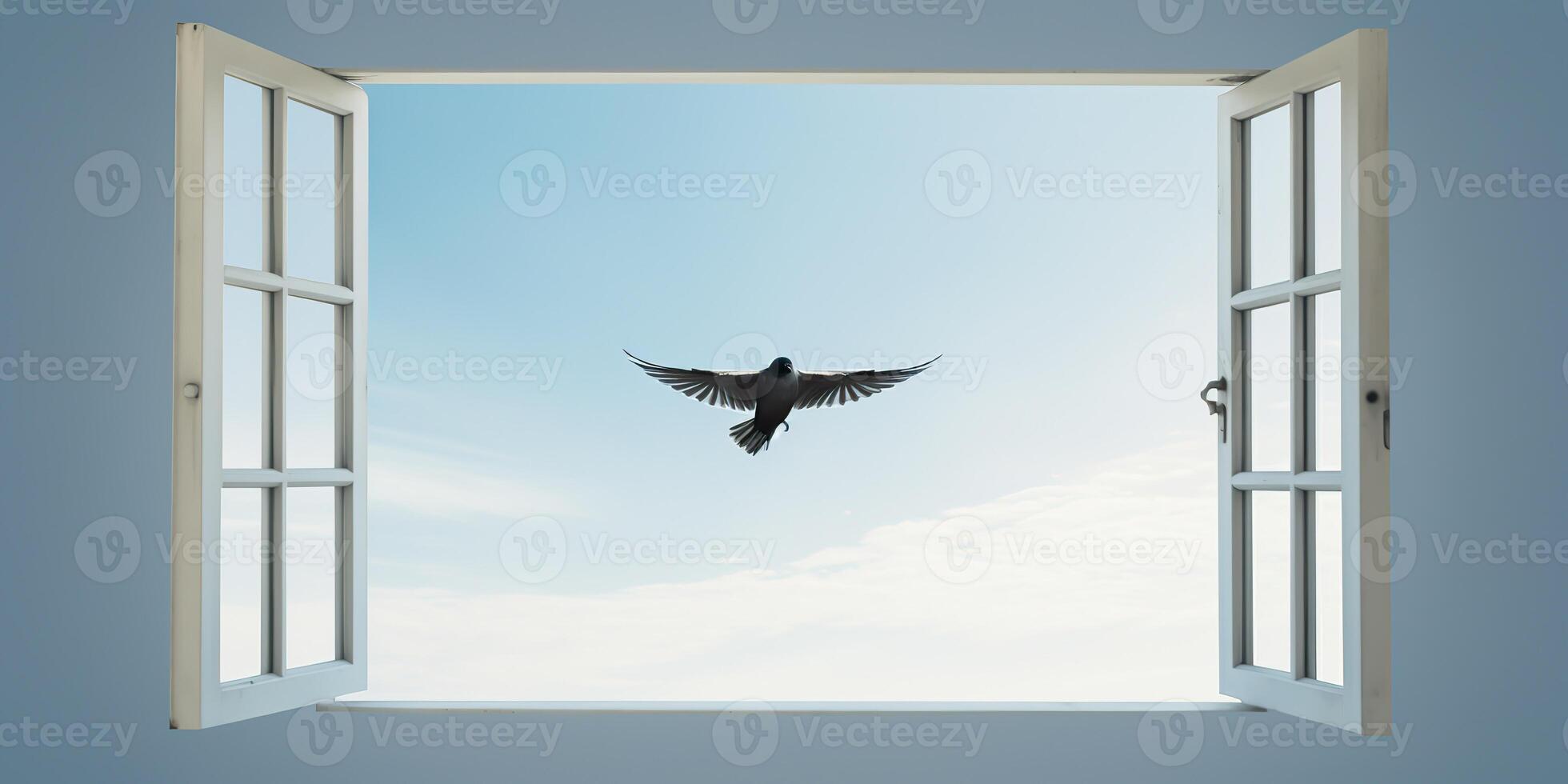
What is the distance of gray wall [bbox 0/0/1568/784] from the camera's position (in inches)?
72.1

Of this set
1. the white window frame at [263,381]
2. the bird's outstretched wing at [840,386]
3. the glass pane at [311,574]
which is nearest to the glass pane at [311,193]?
the white window frame at [263,381]

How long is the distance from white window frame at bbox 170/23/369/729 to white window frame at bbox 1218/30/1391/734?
1677 mm

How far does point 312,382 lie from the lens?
1.82 metres

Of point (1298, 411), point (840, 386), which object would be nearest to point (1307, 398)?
point (1298, 411)

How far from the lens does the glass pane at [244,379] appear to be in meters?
1.65

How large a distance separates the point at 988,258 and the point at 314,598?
193 centimetres

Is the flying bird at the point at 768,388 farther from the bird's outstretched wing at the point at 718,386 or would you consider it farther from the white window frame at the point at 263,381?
the white window frame at the point at 263,381

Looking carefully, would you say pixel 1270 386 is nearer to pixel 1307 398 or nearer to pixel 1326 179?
pixel 1307 398

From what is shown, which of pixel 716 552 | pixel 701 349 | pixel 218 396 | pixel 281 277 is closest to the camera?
pixel 218 396

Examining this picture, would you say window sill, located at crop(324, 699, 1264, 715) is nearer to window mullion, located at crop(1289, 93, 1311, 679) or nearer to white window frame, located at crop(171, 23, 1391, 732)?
white window frame, located at crop(171, 23, 1391, 732)

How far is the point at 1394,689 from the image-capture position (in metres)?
1.84

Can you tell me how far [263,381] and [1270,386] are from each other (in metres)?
1.84

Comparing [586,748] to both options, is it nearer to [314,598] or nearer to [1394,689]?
[314,598]

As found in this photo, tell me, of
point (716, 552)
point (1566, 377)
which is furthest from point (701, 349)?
point (1566, 377)
